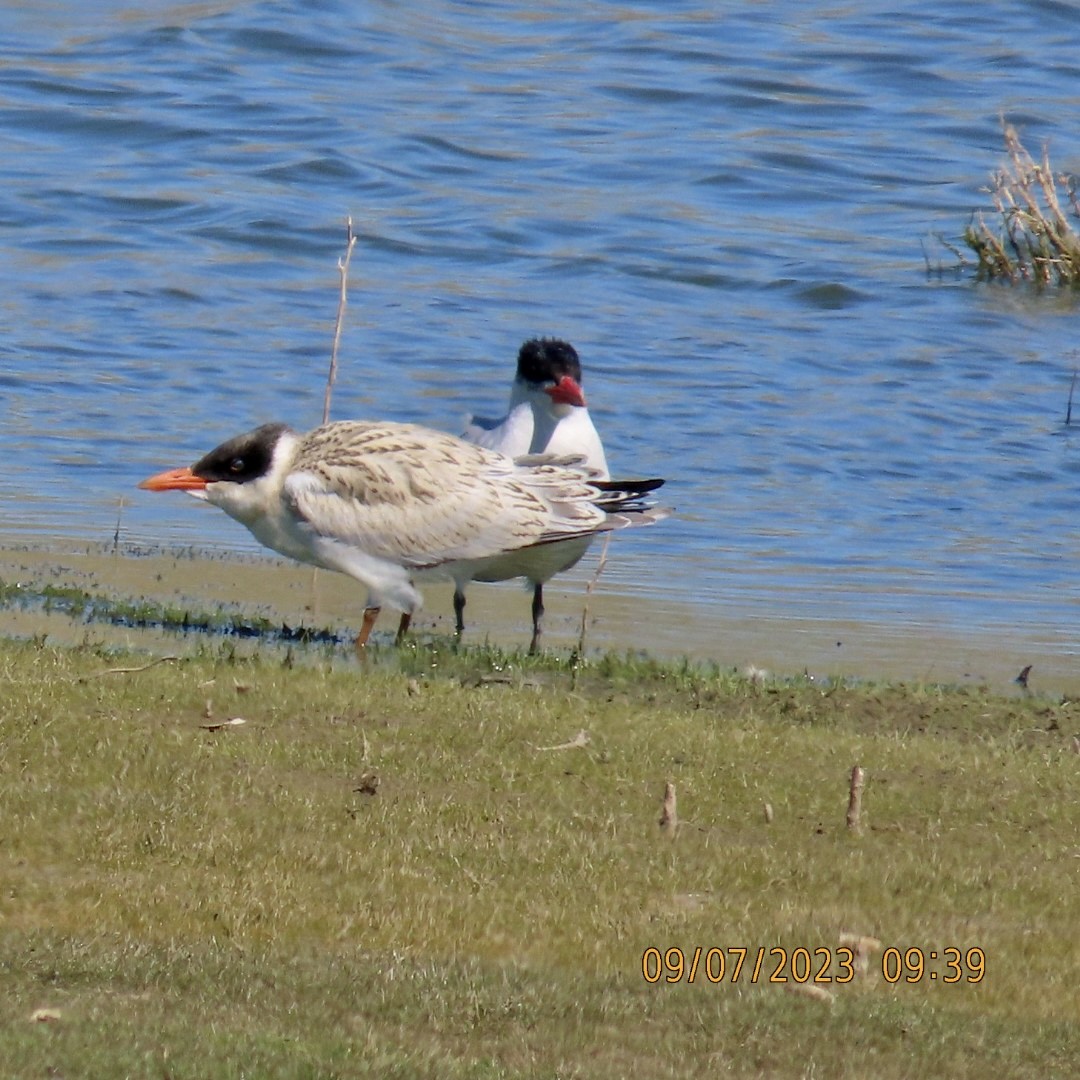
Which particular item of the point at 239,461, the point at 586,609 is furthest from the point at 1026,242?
the point at 239,461

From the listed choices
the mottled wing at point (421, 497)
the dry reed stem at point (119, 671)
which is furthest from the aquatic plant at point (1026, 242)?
the dry reed stem at point (119, 671)

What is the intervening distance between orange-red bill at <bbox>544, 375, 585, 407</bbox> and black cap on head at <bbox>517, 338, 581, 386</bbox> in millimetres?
40

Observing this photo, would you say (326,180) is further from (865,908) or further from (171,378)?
(865,908)

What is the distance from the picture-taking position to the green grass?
5105 millimetres

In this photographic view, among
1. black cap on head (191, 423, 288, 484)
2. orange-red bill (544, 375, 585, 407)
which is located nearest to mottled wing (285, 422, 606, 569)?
black cap on head (191, 423, 288, 484)

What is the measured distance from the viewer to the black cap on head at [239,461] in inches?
393

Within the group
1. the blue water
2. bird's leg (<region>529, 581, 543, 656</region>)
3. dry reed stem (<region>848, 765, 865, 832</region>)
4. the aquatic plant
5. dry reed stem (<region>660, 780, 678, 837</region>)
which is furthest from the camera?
the aquatic plant

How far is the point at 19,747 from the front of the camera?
7113 mm

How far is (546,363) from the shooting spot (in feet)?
37.5

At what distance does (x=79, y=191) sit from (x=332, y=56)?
7633 millimetres

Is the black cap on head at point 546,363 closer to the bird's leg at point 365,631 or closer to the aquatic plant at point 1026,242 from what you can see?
the bird's leg at point 365,631

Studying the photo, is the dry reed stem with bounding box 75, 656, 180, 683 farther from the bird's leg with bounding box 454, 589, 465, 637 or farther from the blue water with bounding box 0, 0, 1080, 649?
the blue water with bounding box 0, 0, 1080, 649

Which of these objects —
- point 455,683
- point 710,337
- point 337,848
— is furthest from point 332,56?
point 337,848

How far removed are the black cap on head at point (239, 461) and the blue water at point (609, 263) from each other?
264cm
